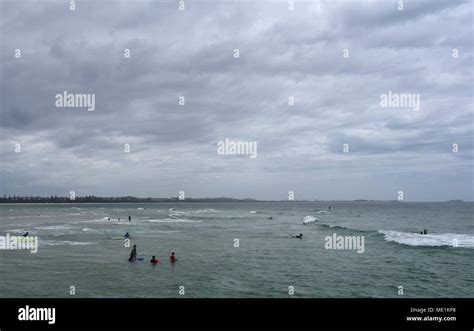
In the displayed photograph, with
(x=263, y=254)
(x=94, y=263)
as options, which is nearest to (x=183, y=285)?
(x=94, y=263)

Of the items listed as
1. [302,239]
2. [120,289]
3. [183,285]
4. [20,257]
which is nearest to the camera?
[120,289]

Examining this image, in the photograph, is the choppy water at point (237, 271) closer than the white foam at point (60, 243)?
Yes

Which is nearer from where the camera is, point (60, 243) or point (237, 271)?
point (237, 271)

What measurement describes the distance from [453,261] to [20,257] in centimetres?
3990

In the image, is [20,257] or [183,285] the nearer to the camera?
[183,285]

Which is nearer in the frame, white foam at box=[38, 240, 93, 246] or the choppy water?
the choppy water
